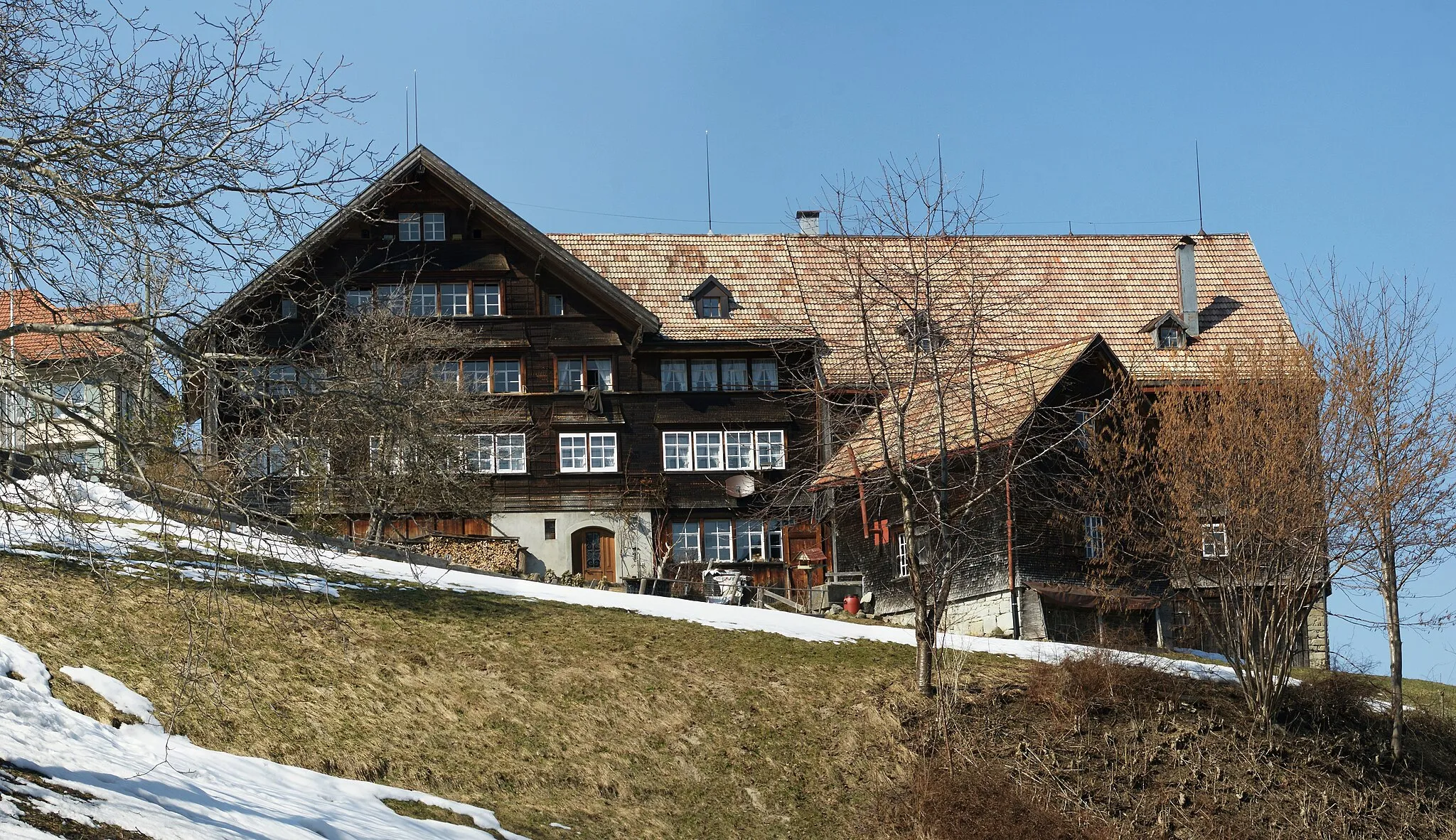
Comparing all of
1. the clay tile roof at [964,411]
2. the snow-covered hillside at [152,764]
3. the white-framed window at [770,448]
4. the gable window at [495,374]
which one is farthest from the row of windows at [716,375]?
the snow-covered hillside at [152,764]

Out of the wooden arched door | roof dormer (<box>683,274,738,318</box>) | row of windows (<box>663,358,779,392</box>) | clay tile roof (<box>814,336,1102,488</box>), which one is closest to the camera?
clay tile roof (<box>814,336,1102,488</box>)

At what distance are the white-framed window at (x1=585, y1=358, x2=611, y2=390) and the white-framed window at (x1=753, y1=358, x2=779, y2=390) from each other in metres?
3.92

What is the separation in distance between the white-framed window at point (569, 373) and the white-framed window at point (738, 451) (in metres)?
4.23

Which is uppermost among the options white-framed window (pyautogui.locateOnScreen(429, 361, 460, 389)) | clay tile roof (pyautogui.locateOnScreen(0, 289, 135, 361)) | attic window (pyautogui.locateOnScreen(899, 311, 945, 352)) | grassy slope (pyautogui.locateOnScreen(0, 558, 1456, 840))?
white-framed window (pyautogui.locateOnScreen(429, 361, 460, 389))

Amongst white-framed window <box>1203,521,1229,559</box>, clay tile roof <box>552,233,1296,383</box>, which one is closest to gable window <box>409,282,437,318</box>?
clay tile roof <box>552,233,1296,383</box>

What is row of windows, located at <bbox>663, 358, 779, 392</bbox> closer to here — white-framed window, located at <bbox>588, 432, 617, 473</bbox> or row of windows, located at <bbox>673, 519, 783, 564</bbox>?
white-framed window, located at <bbox>588, 432, 617, 473</bbox>

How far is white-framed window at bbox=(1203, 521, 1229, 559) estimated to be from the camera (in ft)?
83.8

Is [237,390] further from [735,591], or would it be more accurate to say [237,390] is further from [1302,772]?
[735,591]

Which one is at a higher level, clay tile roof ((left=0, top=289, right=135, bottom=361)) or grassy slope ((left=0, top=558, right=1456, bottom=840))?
clay tile roof ((left=0, top=289, right=135, bottom=361))

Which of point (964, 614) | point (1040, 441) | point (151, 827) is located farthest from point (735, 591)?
point (151, 827)

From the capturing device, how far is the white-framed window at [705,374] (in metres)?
41.2

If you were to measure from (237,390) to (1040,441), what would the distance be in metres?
22.2

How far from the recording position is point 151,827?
1249cm

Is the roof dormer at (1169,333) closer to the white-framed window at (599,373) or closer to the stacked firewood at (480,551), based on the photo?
the white-framed window at (599,373)
